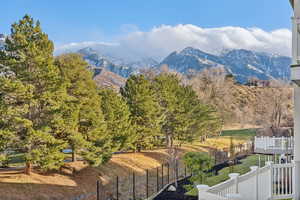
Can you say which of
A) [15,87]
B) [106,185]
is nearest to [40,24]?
[15,87]

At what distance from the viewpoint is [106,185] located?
2072cm

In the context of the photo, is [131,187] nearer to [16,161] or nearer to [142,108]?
[142,108]

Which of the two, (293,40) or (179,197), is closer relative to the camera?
(293,40)

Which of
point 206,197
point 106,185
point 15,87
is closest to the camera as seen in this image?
point 206,197

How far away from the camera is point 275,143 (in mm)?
14188

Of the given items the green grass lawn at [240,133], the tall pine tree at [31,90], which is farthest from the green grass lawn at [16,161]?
the green grass lawn at [240,133]

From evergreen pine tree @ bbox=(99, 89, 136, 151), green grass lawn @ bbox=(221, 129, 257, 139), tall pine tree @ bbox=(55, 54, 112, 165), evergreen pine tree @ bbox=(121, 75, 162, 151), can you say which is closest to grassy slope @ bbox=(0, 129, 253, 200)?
tall pine tree @ bbox=(55, 54, 112, 165)

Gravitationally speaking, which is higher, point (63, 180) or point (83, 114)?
point (83, 114)

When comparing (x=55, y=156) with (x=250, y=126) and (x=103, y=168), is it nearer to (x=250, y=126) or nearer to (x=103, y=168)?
(x=103, y=168)

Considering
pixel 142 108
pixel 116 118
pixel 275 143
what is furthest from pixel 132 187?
pixel 275 143

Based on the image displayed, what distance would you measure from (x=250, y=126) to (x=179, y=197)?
49.0 metres

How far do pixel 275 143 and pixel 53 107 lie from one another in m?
11.6

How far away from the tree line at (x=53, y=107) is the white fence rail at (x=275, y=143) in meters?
9.93

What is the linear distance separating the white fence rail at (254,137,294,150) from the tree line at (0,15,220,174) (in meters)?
9.93
